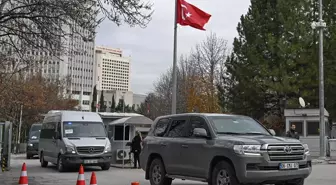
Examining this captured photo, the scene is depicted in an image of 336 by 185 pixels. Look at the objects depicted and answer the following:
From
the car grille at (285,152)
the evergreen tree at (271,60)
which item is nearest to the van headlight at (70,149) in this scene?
the car grille at (285,152)

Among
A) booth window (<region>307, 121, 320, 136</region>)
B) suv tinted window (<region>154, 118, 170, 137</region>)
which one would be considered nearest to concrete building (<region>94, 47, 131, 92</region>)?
booth window (<region>307, 121, 320, 136</region>)

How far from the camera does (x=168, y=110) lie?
5681cm

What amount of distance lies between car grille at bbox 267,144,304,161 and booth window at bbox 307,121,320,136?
18.8 m

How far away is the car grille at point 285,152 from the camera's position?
33.2ft

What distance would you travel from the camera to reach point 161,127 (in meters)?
13.5

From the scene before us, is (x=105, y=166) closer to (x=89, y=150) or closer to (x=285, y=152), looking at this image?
(x=89, y=150)

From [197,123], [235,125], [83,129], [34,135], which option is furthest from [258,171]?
[34,135]

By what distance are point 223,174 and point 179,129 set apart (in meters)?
2.38

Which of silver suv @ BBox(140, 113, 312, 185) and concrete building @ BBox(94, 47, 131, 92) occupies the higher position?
concrete building @ BBox(94, 47, 131, 92)

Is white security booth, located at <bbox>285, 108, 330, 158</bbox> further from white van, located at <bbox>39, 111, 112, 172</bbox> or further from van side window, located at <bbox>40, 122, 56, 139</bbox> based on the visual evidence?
van side window, located at <bbox>40, 122, 56, 139</bbox>

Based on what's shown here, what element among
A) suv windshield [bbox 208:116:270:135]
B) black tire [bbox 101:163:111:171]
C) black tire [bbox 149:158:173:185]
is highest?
suv windshield [bbox 208:116:270:135]

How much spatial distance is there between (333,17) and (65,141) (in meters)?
23.2

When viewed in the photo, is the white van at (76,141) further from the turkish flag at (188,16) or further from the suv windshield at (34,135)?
the suv windshield at (34,135)

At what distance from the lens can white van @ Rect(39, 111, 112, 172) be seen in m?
19.4
